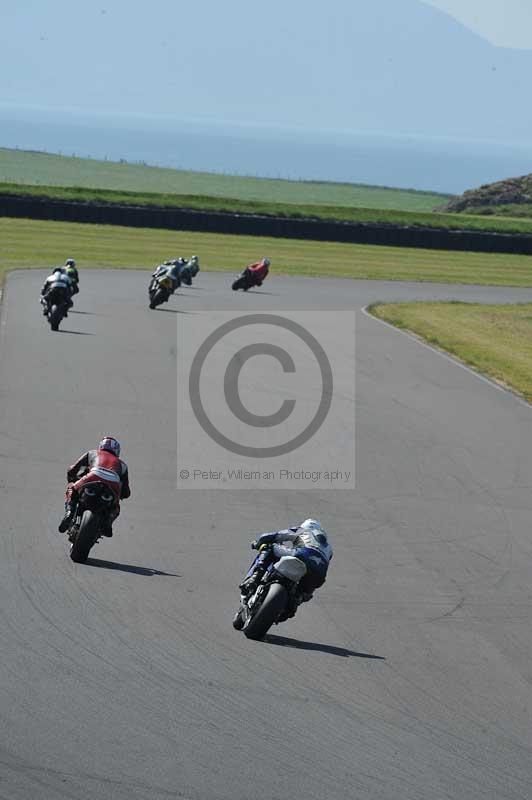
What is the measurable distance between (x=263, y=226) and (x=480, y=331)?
2459 centimetres

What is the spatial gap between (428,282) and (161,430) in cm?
2930

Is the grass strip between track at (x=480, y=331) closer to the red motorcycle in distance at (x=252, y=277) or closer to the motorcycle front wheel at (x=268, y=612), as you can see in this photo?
the red motorcycle in distance at (x=252, y=277)

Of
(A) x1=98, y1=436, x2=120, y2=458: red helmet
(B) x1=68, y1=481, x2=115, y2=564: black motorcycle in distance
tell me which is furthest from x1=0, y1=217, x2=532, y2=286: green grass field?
(B) x1=68, y1=481, x2=115, y2=564: black motorcycle in distance

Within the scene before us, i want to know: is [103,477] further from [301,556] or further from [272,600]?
[272,600]

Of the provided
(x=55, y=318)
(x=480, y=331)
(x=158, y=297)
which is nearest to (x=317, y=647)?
(x=55, y=318)

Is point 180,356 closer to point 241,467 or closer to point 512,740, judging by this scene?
point 241,467

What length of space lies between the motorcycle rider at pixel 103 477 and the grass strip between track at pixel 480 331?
1197 cm

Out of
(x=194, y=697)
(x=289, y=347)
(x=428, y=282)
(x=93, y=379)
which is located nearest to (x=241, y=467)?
(x=93, y=379)

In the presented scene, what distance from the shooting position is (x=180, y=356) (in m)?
24.3

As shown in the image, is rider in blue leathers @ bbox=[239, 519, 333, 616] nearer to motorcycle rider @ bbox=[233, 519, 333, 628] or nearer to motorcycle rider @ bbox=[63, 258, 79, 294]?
motorcycle rider @ bbox=[233, 519, 333, 628]

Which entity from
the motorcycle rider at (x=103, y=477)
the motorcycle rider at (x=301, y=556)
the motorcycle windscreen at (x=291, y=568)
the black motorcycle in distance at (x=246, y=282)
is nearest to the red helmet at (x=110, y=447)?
the motorcycle rider at (x=103, y=477)

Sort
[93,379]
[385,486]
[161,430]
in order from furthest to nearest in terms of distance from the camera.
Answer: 1. [93,379]
2. [161,430]
3. [385,486]

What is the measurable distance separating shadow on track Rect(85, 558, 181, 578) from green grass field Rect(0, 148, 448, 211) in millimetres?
78660

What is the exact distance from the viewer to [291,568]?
382 inches
